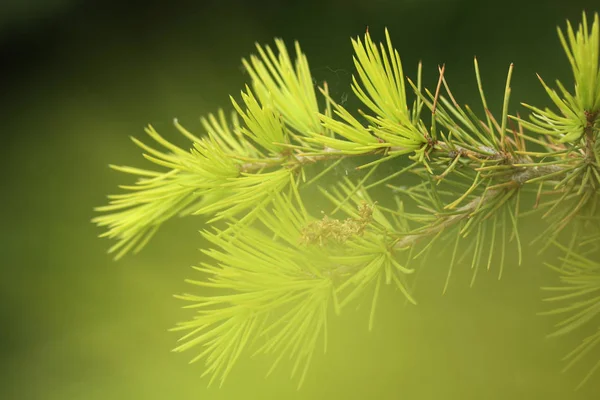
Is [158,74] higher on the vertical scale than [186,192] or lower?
higher

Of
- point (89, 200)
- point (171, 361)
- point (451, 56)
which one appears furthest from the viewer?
point (89, 200)

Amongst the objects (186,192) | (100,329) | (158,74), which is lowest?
(100,329)

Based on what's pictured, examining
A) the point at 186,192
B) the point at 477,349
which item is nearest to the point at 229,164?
the point at 186,192

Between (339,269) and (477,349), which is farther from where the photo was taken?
(477,349)

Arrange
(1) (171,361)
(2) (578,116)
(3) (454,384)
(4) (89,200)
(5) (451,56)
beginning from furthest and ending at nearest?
1. (4) (89,200)
2. (5) (451,56)
3. (1) (171,361)
4. (3) (454,384)
5. (2) (578,116)

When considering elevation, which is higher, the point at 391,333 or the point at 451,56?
the point at 451,56

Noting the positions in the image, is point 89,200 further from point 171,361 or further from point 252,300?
point 252,300

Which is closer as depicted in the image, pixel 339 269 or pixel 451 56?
pixel 339 269

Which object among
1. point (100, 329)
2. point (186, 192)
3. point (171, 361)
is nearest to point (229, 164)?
point (186, 192)

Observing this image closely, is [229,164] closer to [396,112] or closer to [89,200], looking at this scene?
[396,112]
